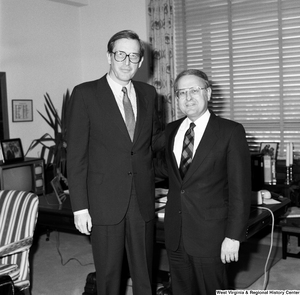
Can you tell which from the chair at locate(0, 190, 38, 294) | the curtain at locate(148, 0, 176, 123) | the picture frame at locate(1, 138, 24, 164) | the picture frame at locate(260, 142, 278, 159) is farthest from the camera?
the curtain at locate(148, 0, 176, 123)

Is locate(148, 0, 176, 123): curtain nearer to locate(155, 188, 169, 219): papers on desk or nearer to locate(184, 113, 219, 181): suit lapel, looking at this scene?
locate(155, 188, 169, 219): papers on desk

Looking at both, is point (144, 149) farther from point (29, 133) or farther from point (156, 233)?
point (29, 133)

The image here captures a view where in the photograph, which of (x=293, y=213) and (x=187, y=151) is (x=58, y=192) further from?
(x=293, y=213)

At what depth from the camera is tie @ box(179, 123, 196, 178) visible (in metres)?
2.13

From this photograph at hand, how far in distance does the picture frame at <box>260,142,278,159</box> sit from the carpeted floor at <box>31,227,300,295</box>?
34.9 inches

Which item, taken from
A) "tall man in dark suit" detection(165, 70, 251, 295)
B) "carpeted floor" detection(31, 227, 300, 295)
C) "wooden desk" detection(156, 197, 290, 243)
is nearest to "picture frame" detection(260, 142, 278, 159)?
"carpeted floor" detection(31, 227, 300, 295)

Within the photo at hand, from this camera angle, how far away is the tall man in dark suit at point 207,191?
206 cm

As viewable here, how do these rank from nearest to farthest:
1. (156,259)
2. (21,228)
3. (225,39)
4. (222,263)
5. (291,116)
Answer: (222,263) < (21,228) < (156,259) < (291,116) < (225,39)

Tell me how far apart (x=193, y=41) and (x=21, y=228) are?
3.50 metres

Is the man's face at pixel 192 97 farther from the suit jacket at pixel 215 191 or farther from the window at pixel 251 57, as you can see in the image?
the window at pixel 251 57

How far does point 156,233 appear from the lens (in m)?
2.69

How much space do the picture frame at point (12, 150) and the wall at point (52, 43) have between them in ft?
1.09

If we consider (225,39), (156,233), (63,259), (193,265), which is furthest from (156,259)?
(225,39)

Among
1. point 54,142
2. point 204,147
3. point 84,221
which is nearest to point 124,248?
point 84,221
